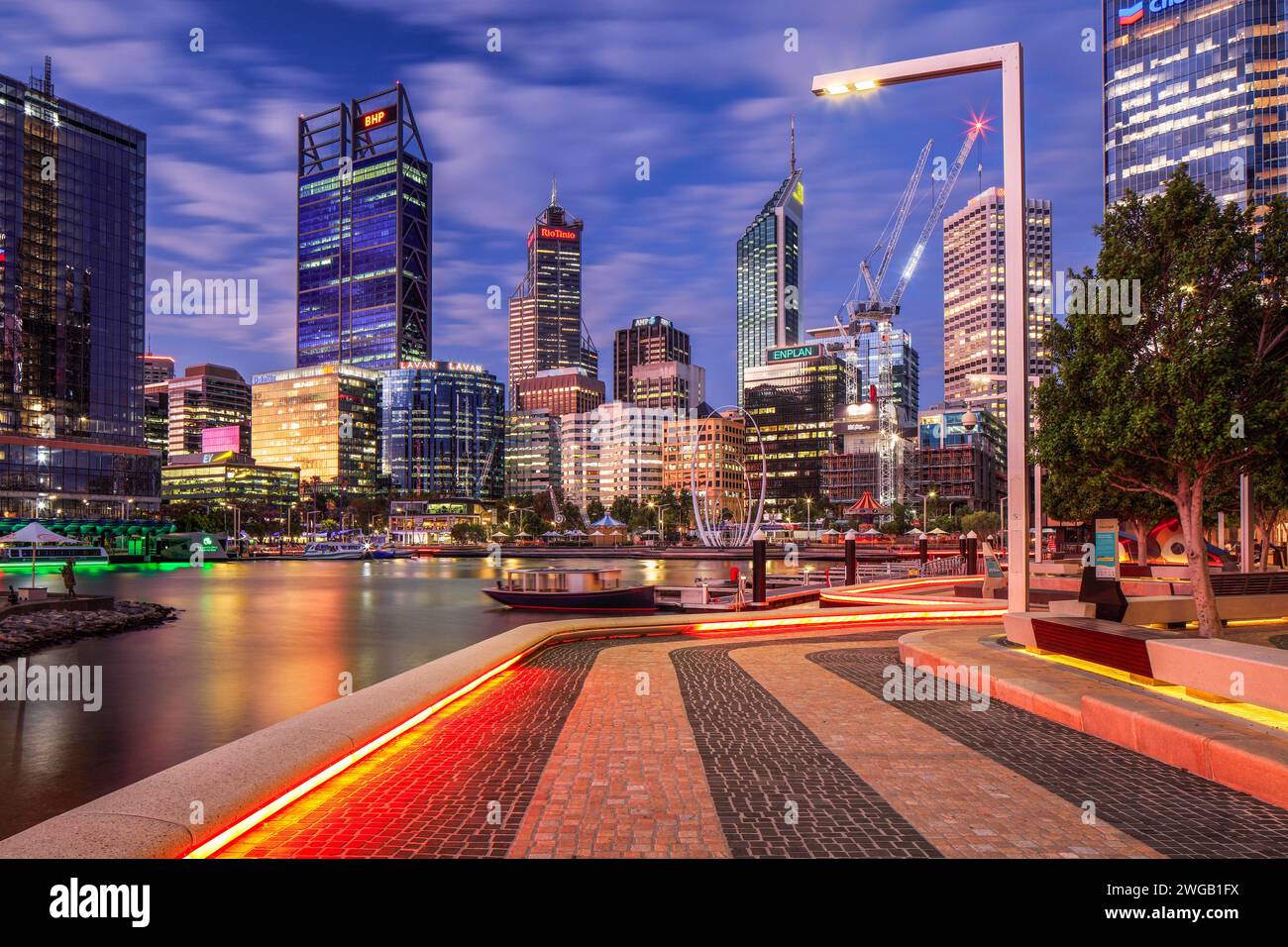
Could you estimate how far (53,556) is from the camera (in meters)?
103

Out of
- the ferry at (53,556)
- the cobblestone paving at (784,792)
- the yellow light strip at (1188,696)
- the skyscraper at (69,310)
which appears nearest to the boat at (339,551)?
the ferry at (53,556)

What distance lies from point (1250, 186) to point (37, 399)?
228m

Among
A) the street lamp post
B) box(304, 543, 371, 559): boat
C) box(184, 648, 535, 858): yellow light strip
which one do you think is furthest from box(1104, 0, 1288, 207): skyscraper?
box(184, 648, 535, 858): yellow light strip

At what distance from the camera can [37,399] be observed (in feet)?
463

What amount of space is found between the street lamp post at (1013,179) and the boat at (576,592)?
3254 centimetres

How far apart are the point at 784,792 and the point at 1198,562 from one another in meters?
12.4

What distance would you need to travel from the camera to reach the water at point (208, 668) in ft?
52.9

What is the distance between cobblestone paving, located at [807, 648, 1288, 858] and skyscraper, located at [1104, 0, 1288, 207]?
157 m

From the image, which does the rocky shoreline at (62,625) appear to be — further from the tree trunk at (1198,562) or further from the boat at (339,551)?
the boat at (339,551)

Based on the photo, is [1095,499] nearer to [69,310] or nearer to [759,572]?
[759,572]

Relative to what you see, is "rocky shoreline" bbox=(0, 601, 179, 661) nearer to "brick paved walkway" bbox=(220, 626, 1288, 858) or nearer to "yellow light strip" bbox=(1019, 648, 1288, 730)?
"brick paved walkway" bbox=(220, 626, 1288, 858)

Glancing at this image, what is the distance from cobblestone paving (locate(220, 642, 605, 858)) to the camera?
22.5 feet

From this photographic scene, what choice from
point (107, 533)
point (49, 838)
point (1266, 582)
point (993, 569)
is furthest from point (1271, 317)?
point (107, 533)

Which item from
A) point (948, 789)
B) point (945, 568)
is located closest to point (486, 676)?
point (948, 789)
